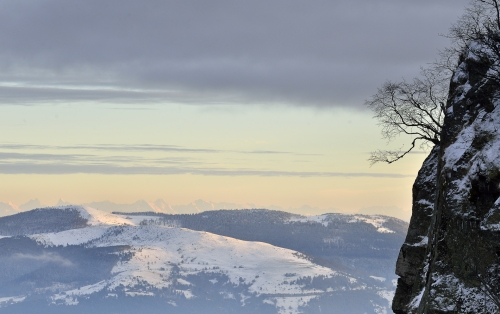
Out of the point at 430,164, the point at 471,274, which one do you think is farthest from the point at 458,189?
the point at 430,164

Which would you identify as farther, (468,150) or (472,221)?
(468,150)

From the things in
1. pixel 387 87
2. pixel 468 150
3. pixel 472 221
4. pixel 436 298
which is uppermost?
pixel 387 87

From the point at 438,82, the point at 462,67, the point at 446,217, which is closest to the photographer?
the point at 446,217

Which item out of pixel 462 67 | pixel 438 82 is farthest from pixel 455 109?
pixel 438 82

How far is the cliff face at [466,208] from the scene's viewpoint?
28.7 meters

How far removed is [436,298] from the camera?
29.8m

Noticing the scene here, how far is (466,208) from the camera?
30.6 metres

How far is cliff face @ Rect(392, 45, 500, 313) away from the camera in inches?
1129

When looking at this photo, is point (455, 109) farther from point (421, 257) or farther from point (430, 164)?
point (421, 257)

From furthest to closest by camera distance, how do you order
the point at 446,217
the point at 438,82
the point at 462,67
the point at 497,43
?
the point at 438,82, the point at 462,67, the point at 497,43, the point at 446,217

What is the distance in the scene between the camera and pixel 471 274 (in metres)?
29.0

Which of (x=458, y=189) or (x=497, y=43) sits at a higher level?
(x=497, y=43)

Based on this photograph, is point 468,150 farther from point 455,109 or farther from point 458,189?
point 455,109

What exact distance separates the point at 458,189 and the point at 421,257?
8.74m
